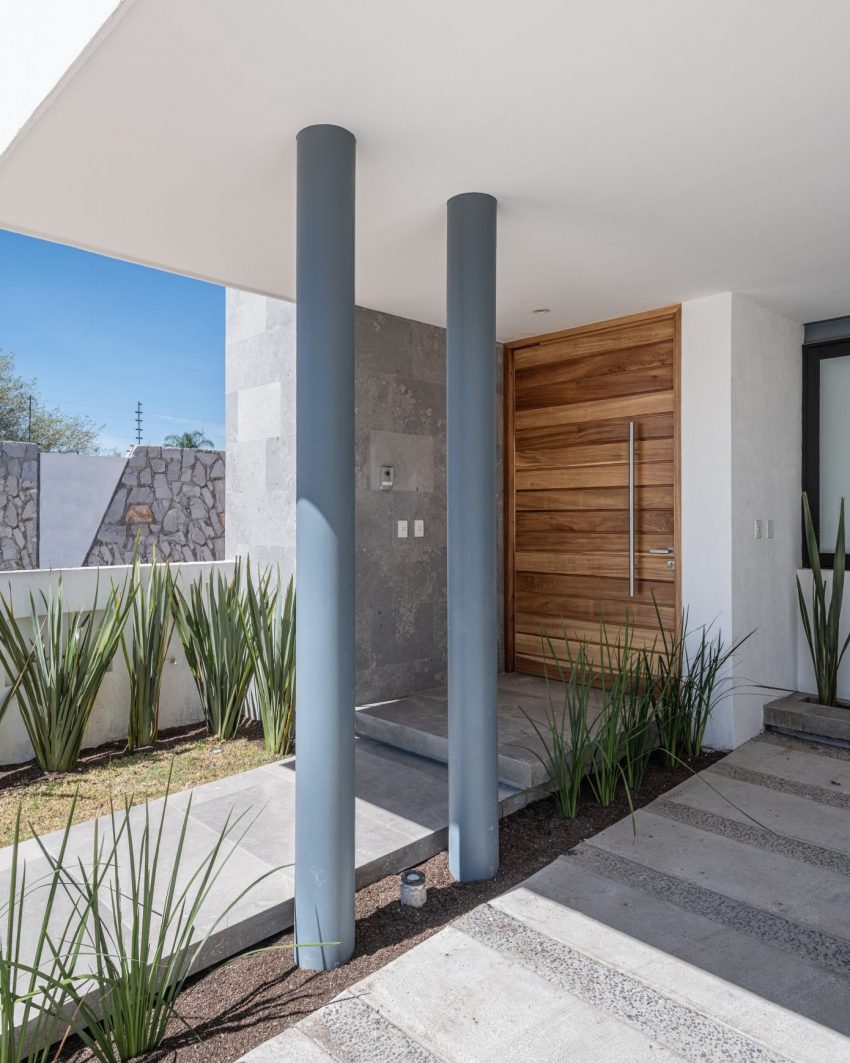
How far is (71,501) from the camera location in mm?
9797

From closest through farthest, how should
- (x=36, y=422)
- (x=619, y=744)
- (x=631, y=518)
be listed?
(x=619, y=744) < (x=631, y=518) < (x=36, y=422)

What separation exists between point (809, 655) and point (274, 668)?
3.35 m

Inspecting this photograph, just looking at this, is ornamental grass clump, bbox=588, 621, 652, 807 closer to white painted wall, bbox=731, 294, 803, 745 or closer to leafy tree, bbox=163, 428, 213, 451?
white painted wall, bbox=731, 294, 803, 745

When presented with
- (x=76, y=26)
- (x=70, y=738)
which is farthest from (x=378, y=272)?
(x=70, y=738)

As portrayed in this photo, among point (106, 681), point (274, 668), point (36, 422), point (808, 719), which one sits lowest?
point (808, 719)

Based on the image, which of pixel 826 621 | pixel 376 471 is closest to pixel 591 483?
pixel 376 471

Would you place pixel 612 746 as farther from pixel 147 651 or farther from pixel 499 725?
pixel 147 651

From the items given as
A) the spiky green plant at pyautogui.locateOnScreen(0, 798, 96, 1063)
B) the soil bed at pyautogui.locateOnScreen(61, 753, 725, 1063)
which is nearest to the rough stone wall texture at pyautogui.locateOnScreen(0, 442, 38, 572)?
the spiky green plant at pyautogui.locateOnScreen(0, 798, 96, 1063)

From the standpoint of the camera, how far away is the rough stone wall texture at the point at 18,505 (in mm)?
9242

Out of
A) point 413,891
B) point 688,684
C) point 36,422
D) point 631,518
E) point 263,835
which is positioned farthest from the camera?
point 36,422

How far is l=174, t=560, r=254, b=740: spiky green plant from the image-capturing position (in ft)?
13.8

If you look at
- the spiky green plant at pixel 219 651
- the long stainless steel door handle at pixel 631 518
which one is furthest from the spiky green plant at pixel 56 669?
the long stainless steel door handle at pixel 631 518

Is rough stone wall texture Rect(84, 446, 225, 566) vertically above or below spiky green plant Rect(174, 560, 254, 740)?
above

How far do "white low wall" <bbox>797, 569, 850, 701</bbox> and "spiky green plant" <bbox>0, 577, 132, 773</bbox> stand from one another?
4087 millimetres
